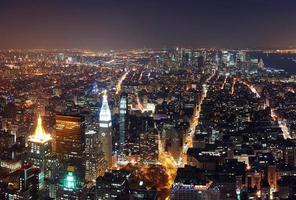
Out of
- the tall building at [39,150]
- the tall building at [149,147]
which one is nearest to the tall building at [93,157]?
the tall building at [39,150]

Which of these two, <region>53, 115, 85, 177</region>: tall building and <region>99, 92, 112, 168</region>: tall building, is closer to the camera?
<region>53, 115, 85, 177</region>: tall building

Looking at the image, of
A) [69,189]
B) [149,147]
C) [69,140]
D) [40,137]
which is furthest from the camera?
[149,147]

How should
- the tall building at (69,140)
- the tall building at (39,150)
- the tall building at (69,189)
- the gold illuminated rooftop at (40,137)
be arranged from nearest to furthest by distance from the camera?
1. the tall building at (69,189)
2. the tall building at (39,150)
3. the tall building at (69,140)
4. the gold illuminated rooftop at (40,137)

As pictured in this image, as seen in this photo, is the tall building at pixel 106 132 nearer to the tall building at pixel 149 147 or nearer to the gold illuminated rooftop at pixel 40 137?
the tall building at pixel 149 147

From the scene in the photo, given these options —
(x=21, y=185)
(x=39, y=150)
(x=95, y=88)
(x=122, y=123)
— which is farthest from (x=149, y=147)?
(x=95, y=88)

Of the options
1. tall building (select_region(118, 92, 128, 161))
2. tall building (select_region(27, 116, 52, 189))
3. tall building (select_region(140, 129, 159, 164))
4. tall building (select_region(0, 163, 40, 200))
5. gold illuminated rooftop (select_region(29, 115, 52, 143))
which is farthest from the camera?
tall building (select_region(118, 92, 128, 161))

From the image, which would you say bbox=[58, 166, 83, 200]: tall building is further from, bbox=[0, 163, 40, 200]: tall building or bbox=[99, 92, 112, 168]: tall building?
bbox=[99, 92, 112, 168]: tall building

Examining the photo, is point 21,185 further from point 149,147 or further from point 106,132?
point 149,147

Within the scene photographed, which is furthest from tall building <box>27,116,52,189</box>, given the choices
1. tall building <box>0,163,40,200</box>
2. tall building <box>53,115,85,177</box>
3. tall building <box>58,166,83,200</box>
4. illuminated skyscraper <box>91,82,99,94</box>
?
illuminated skyscraper <box>91,82,99,94</box>
